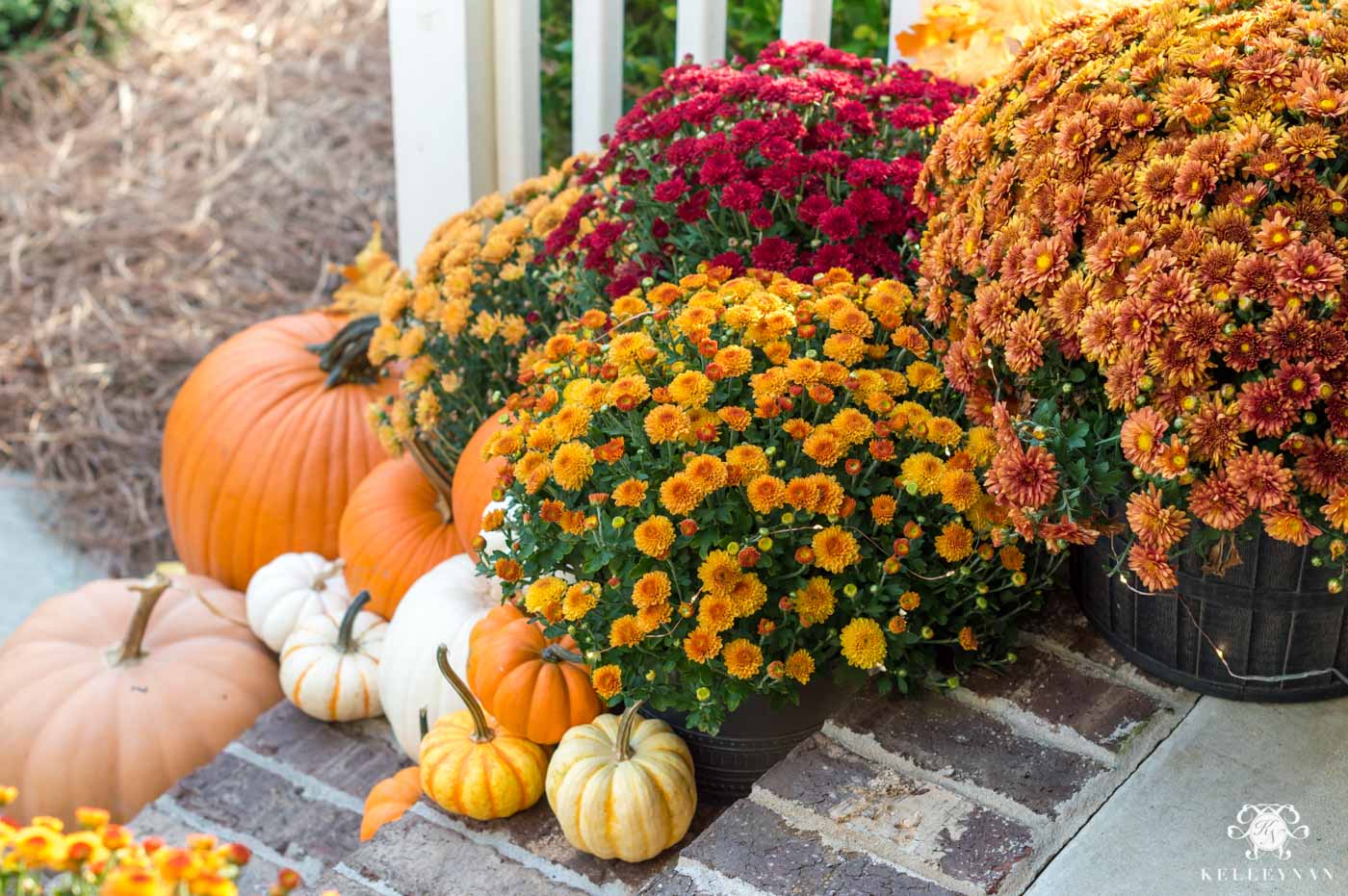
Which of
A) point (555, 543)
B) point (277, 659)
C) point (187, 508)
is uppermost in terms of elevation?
point (555, 543)

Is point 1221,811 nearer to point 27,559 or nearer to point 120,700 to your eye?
point 120,700

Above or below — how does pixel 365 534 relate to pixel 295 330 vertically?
below

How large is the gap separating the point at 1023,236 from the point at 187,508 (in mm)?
2011

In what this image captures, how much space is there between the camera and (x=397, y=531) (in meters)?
2.36

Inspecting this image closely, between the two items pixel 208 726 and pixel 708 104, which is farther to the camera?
pixel 208 726

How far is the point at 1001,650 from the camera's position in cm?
165

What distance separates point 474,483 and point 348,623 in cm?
40

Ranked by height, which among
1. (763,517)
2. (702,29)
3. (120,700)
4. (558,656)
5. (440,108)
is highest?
(702,29)

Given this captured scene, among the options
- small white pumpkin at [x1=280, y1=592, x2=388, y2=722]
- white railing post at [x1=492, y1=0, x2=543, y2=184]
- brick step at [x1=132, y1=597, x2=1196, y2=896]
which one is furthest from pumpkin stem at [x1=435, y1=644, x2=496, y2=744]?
white railing post at [x1=492, y1=0, x2=543, y2=184]

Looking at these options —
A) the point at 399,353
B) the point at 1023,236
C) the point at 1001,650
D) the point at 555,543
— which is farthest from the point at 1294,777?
the point at 399,353

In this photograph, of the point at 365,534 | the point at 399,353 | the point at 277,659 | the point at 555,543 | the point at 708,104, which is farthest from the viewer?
the point at 277,659

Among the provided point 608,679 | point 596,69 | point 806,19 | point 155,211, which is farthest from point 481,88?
point 155,211

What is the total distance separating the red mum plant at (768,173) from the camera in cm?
179

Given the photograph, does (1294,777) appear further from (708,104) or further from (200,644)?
(200,644)
